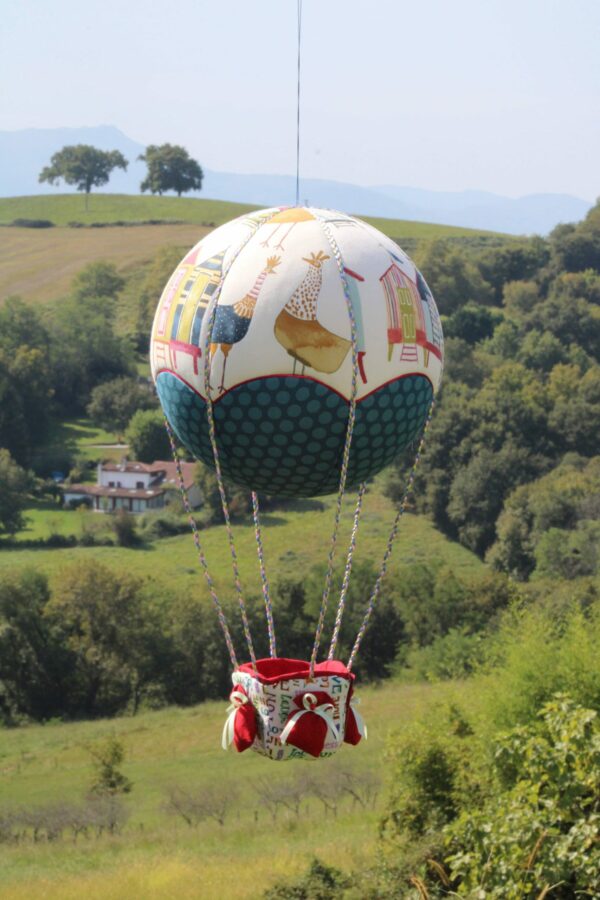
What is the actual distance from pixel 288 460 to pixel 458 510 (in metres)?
68.9

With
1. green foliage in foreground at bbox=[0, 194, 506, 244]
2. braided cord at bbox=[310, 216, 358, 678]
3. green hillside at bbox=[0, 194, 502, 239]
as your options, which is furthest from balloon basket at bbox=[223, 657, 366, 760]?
green foliage in foreground at bbox=[0, 194, 506, 244]

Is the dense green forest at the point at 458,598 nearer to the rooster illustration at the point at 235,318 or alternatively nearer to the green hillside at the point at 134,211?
the rooster illustration at the point at 235,318

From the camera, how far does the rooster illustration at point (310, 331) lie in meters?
10.8

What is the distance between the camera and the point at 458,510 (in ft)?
261

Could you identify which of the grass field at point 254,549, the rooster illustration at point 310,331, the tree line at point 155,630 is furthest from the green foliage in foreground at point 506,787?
the grass field at point 254,549

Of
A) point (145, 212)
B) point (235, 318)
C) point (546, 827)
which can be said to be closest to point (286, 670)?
point (235, 318)

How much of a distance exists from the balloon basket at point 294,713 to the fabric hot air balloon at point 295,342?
64.7 inches

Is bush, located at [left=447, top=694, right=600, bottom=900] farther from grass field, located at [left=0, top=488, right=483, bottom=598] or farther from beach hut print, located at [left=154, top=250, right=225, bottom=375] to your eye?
grass field, located at [left=0, top=488, right=483, bottom=598]

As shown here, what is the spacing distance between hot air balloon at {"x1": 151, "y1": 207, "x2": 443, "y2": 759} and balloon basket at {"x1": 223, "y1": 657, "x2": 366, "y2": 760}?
1cm

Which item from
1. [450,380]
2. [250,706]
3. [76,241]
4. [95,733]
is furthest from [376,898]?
[76,241]

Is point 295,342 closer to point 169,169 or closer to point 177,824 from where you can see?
point 177,824

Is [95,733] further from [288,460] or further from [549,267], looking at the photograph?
[549,267]

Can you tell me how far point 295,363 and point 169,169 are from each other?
445 ft

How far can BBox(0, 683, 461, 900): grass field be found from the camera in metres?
27.5
